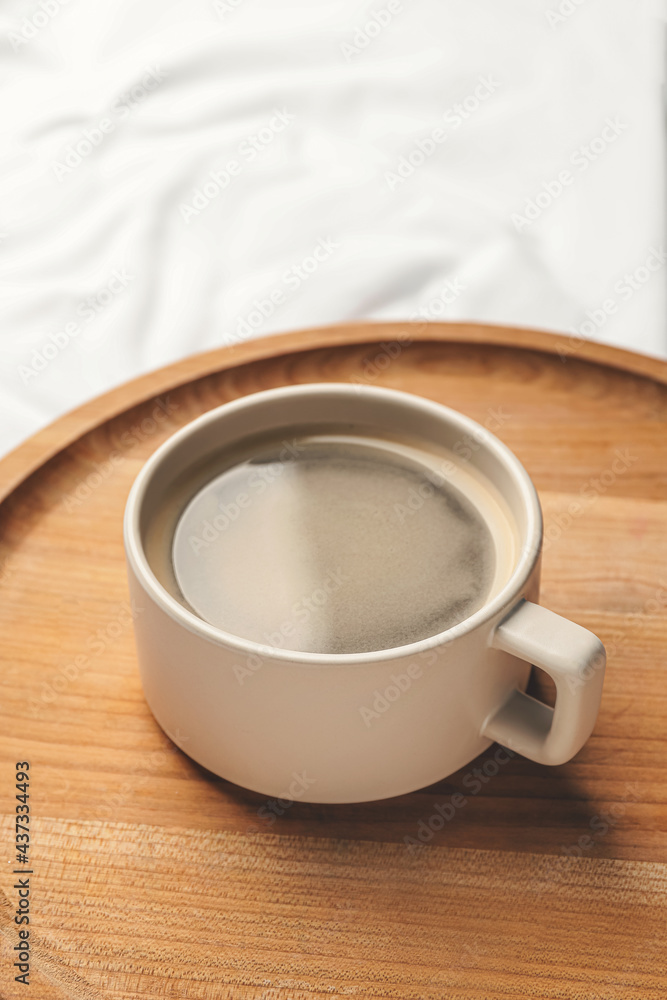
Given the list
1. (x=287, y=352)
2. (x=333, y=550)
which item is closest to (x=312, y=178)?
(x=287, y=352)

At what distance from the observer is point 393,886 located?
2.05ft

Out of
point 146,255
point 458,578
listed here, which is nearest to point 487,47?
point 146,255

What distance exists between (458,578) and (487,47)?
1616 millimetres

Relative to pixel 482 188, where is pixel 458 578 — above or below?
above

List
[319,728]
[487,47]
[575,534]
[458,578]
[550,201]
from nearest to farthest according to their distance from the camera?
[319,728], [458,578], [575,534], [550,201], [487,47]

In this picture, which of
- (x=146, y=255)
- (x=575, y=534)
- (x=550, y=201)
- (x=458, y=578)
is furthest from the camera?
(x=550, y=201)

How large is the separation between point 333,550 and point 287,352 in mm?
348

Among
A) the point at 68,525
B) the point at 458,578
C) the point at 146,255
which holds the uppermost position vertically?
the point at 458,578

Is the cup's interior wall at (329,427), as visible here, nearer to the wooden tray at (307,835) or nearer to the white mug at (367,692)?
the white mug at (367,692)

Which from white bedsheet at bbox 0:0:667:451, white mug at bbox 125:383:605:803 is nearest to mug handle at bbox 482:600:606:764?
white mug at bbox 125:383:605:803

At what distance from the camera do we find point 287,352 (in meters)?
1.02

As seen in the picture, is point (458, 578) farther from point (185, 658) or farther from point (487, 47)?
point (487, 47)

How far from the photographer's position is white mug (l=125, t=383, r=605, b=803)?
583 millimetres

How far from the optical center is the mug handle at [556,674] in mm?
581
